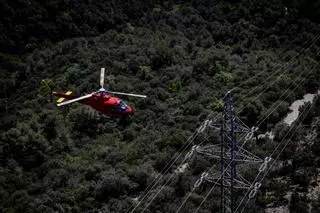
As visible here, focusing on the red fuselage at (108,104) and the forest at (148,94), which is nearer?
the forest at (148,94)

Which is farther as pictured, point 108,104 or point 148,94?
point 148,94

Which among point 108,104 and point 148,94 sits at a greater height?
point 108,104

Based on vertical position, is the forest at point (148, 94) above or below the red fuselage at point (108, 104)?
below

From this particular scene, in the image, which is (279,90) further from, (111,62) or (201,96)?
(111,62)

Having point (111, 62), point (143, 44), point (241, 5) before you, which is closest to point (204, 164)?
point (111, 62)

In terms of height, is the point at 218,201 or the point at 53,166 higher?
the point at 218,201

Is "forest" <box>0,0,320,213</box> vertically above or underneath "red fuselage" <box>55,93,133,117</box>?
underneath

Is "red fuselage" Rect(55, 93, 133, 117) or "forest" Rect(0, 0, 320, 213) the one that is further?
"red fuselage" Rect(55, 93, 133, 117)

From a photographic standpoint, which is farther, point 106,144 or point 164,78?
point 164,78
